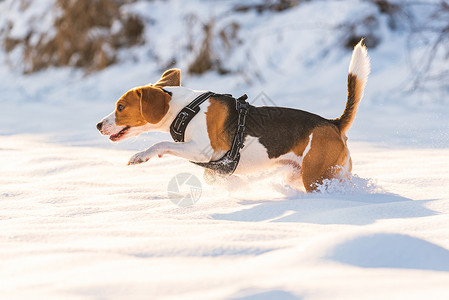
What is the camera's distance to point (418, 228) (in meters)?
2.36

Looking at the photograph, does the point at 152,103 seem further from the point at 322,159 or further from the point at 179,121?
the point at 322,159

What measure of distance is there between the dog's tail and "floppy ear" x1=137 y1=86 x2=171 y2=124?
1.12 m

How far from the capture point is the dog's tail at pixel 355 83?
3.50m

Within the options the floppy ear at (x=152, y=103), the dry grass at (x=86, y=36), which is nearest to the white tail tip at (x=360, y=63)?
the floppy ear at (x=152, y=103)

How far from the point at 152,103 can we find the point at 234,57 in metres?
5.95

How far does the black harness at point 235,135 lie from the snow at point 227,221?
0.65ft

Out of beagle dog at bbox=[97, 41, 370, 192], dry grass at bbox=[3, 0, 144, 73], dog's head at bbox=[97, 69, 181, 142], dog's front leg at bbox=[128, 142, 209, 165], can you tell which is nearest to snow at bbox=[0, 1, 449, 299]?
beagle dog at bbox=[97, 41, 370, 192]

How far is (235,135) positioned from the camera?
3.36 metres

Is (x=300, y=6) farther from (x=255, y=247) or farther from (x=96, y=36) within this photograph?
(x=255, y=247)

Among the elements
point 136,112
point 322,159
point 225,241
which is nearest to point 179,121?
point 136,112

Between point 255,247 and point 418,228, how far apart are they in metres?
0.79

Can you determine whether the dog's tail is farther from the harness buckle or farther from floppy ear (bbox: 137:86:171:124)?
floppy ear (bbox: 137:86:171:124)

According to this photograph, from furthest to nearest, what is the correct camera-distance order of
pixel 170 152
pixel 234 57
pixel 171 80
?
pixel 234 57 → pixel 171 80 → pixel 170 152

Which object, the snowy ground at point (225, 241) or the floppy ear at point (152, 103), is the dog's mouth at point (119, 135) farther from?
the snowy ground at point (225, 241)
